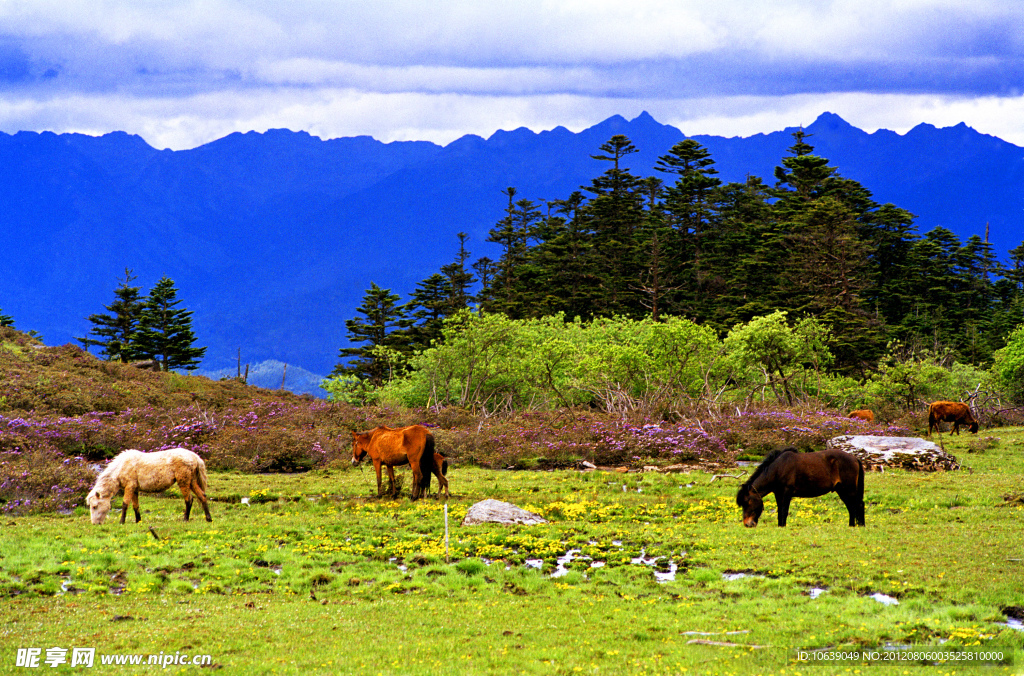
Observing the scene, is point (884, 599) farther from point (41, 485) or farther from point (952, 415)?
point (952, 415)

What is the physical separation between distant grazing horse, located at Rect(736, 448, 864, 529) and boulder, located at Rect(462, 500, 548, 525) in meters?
5.39

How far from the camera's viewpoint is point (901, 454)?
28.4m

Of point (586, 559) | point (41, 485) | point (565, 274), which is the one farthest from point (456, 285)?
point (586, 559)

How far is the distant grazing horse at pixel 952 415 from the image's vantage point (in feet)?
124

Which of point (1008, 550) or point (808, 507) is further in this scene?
point (808, 507)

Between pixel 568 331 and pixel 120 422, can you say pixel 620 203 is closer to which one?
pixel 568 331

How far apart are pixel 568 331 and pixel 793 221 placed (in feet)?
92.2

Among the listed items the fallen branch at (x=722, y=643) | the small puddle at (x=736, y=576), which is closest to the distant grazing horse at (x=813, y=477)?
the small puddle at (x=736, y=576)

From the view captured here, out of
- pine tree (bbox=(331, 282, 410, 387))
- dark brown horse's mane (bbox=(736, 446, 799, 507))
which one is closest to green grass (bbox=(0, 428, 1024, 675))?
dark brown horse's mane (bbox=(736, 446, 799, 507))

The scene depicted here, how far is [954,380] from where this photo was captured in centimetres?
5131

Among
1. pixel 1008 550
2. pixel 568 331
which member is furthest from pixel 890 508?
pixel 568 331

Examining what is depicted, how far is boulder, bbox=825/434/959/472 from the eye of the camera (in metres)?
28.3

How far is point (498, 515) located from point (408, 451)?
383 centimetres

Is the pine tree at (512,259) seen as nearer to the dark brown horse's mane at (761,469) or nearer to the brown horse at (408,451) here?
the brown horse at (408,451)
